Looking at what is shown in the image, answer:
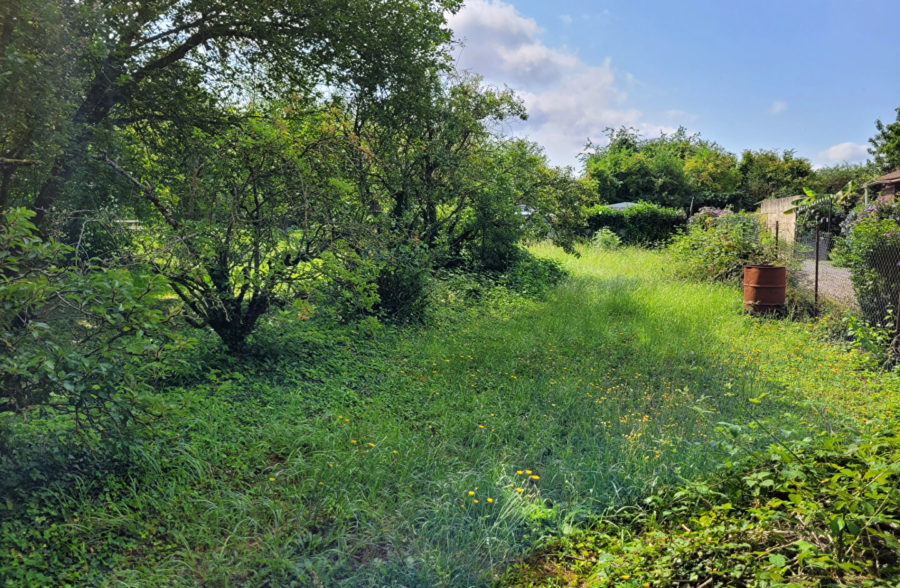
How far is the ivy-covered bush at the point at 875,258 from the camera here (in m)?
→ 5.45

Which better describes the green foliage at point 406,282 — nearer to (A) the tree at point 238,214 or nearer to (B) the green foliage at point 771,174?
(A) the tree at point 238,214

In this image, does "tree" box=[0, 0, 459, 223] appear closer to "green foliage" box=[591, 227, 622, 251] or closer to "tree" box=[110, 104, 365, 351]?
"tree" box=[110, 104, 365, 351]

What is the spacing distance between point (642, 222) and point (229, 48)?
48.0ft

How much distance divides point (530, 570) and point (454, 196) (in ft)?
21.2

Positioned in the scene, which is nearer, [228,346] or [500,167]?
[228,346]

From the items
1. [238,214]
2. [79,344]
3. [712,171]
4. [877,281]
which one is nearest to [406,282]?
[238,214]

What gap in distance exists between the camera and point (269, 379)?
4266 mm

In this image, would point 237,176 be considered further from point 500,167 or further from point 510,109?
point 510,109

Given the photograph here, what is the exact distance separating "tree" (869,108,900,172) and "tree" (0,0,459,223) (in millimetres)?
27644

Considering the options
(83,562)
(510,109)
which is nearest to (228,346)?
(83,562)

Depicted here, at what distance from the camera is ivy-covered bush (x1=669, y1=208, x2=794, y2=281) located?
29.4 feet

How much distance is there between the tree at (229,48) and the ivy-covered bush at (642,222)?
12.2m

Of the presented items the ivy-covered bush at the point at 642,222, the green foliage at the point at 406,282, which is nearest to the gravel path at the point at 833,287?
the green foliage at the point at 406,282

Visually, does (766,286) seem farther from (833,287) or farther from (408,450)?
(408,450)
